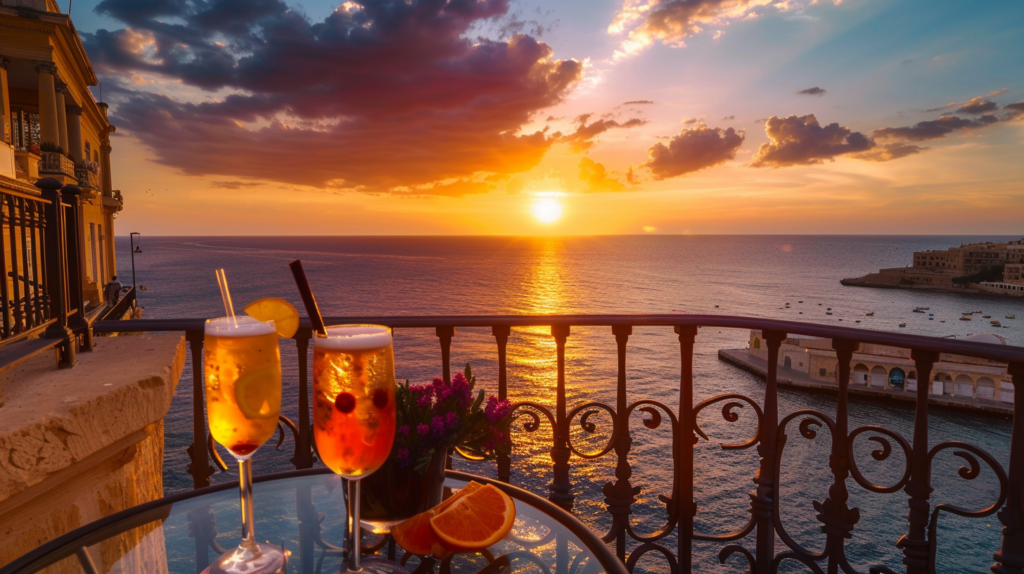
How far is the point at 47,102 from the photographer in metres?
19.4

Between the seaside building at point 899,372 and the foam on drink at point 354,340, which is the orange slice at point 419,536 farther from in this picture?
the seaside building at point 899,372

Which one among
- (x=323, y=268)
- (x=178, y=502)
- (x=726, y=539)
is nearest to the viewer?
(x=178, y=502)

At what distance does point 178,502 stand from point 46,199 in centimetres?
144

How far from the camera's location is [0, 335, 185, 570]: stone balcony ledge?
5.03 feet

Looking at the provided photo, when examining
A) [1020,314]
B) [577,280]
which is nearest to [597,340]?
[577,280]

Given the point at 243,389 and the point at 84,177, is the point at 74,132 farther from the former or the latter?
the point at 243,389

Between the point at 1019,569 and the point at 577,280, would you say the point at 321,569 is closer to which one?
the point at 1019,569

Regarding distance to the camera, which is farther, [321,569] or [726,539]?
[726,539]

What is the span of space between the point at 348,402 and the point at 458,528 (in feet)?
1.23

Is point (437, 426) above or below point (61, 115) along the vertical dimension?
below

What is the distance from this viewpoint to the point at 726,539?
8.84 feet

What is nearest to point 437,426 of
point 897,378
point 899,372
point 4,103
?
point 4,103

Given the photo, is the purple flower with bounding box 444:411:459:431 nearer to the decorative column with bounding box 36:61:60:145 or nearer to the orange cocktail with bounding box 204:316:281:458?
the orange cocktail with bounding box 204:316:281:458

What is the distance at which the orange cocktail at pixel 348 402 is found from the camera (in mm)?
1094
